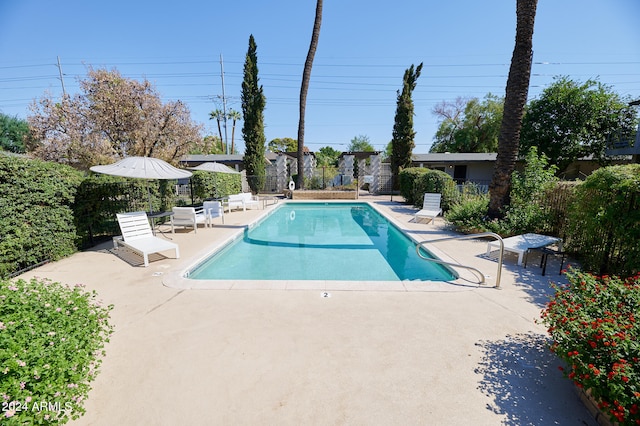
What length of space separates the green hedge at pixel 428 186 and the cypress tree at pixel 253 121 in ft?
35.4

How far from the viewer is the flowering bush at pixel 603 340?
5.37 feet

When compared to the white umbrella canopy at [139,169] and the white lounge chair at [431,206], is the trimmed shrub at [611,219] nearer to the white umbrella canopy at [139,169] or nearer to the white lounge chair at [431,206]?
the white lounge chair at [431,206]

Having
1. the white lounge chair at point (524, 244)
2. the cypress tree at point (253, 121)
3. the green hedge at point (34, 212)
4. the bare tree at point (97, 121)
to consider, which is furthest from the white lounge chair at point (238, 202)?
the white lounge chair at point (524, 244)

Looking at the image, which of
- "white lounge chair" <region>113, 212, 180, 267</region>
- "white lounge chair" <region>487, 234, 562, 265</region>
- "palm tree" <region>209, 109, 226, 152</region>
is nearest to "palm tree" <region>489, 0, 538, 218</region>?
"white lounge chair" <region>487, 234, 562, 265</region>

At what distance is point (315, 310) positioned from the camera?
3.62m

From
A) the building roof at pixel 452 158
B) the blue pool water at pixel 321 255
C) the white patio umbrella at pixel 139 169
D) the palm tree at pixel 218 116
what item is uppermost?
the palm tree at pixel 218 116

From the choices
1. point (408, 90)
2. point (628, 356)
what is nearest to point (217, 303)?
point (628, 356)

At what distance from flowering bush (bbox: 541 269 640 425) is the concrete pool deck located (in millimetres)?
497

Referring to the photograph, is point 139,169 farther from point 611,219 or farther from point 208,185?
point 611,219

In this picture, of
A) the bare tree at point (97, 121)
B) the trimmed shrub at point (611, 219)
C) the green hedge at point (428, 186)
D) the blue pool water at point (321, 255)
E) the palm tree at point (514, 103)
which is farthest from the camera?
the bare tree at point (97, 121)

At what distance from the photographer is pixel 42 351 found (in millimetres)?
1598

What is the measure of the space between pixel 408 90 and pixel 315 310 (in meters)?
20.5

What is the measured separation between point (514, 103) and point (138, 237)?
10.5 meters

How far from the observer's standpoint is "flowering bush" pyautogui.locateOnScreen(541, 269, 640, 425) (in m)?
1.64
